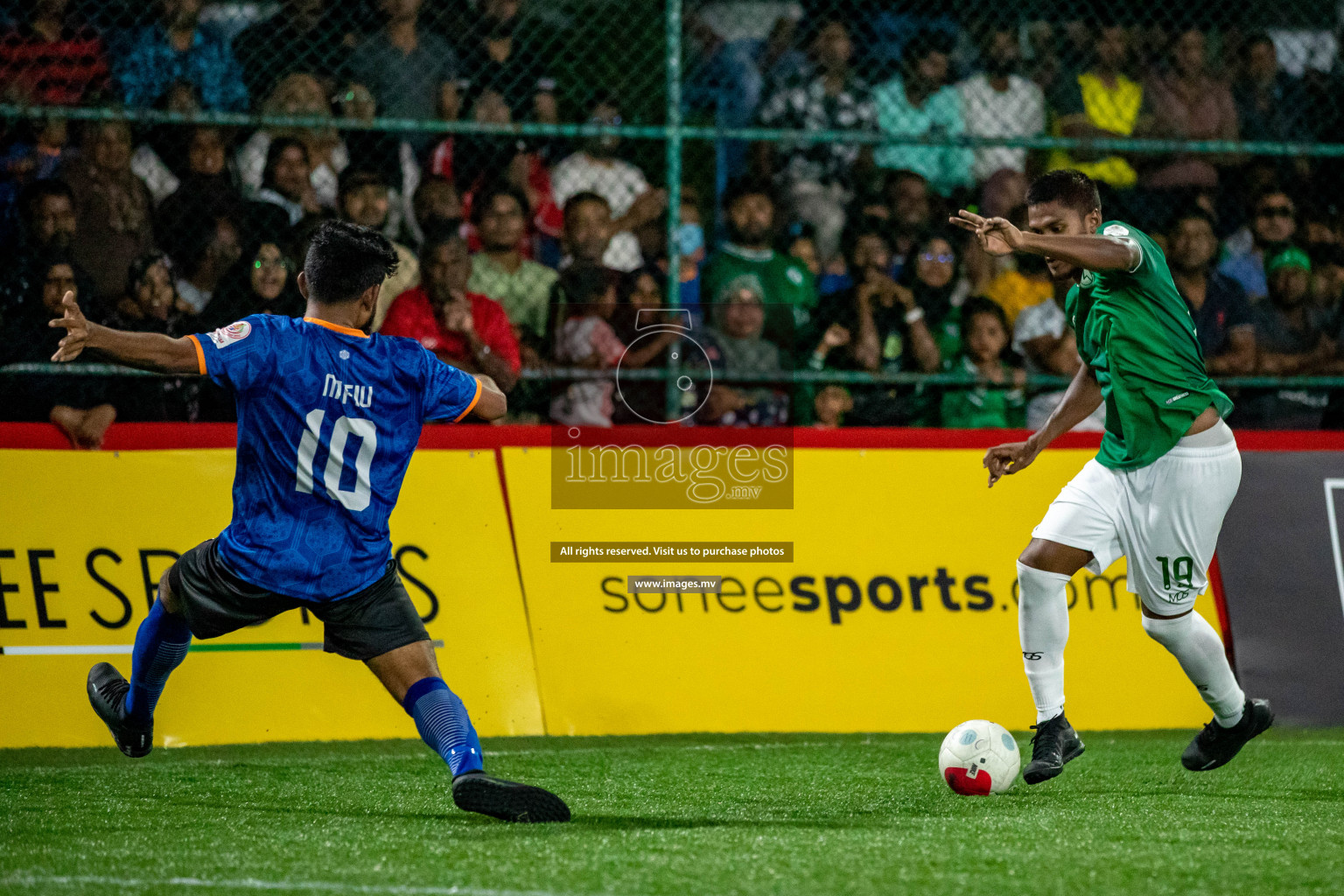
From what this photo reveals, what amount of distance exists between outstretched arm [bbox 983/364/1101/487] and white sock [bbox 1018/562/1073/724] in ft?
1.34

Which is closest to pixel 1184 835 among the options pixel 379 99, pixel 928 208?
pixel 928 208

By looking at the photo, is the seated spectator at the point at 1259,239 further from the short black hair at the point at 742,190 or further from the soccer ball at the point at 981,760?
the soccer ball at the point at 981,760

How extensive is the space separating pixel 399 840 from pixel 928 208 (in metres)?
5.44

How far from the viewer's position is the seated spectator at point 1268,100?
351 inches

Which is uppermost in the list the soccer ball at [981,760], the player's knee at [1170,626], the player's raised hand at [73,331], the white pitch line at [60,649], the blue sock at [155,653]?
the player's raised hand at [73,331]

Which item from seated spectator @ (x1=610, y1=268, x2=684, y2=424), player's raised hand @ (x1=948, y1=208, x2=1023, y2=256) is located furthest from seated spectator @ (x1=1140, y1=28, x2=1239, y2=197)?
player's raised hand @ (x1=948, y1=208, x2=1023, y2=256)

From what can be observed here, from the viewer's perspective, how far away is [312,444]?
172 inches

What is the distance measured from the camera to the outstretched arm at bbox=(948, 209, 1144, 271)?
4402 mm

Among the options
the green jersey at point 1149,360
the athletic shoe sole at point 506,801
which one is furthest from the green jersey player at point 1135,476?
the athletic shoe sole at point 506,801

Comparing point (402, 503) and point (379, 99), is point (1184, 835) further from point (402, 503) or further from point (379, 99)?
point (379, 99)

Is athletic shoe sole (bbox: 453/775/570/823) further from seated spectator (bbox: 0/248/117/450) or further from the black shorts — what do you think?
seated spectator (bbox: 0/248/117/450)

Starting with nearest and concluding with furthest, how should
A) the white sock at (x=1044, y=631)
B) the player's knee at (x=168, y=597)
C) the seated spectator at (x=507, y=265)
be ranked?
the player's knee at (x=168, y=597) → the white sock at (x=1044, y=631) → the seated spectator at (x=507, y=265)

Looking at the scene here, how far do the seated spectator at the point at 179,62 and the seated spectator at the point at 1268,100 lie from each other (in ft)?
18.3

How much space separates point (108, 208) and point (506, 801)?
421 centimetres
